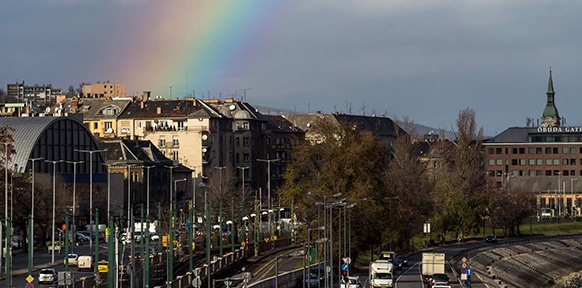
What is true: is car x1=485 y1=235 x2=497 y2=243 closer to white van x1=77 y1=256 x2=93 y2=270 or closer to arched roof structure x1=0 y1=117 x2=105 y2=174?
arched roof structure x1=0 y1=117 x2=105 y2=174

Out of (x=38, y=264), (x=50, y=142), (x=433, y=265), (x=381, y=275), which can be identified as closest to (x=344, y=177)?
(x=433, y=265)

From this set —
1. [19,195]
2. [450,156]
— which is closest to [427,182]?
[450,156]

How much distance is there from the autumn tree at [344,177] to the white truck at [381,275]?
15849 mm

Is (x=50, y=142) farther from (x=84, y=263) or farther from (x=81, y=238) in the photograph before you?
(x=84, y=263)

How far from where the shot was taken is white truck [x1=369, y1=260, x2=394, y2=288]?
9344 cm

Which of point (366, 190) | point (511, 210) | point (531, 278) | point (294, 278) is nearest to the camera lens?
point (294, 278)

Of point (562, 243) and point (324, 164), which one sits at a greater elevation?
point (324, 164)

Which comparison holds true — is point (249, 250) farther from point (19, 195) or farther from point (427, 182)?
point (427, 182)

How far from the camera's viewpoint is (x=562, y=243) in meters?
173

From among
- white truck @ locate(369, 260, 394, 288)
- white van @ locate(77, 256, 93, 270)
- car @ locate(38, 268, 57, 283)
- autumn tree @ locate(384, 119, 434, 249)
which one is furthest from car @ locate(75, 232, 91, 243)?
white truck @ locate(369, 260, 394, 288)

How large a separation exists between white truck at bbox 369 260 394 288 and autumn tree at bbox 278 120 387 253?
15.8 meters

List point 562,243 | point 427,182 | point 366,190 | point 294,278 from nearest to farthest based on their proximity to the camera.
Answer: point 294,278 < point 366,190 < point 427,182 < point 562,243

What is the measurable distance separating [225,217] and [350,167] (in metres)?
47.8

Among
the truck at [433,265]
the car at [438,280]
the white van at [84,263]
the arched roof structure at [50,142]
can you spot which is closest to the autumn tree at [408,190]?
the truck at [433,265]
